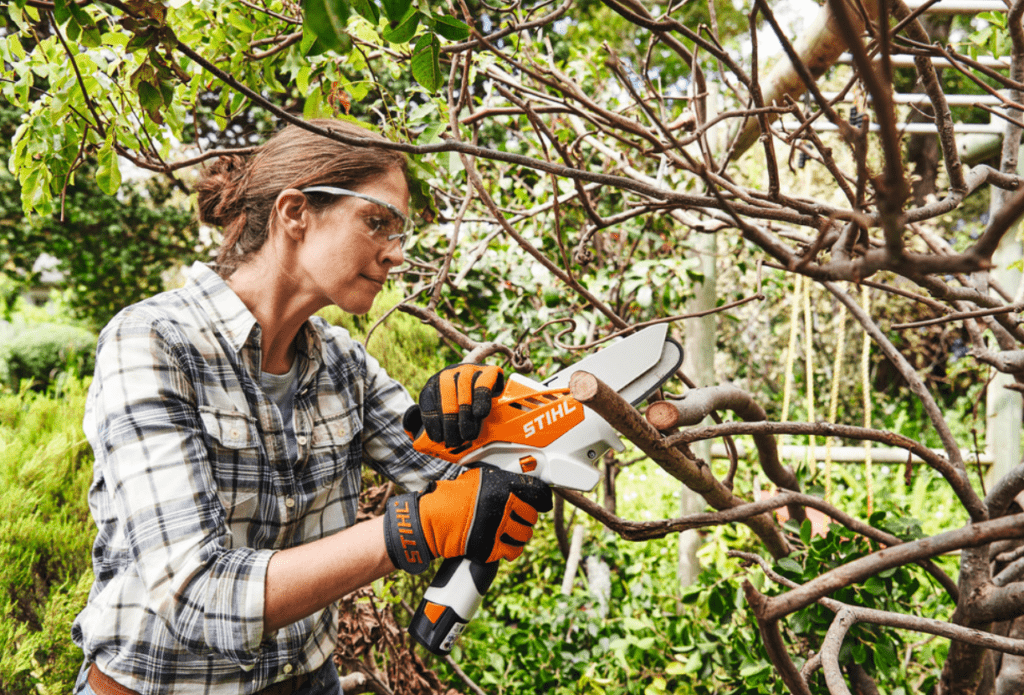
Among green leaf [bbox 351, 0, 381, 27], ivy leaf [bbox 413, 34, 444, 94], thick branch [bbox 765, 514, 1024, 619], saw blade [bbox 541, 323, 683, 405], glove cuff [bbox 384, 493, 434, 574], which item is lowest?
glove cuff [bbox 384, 493, 434, 574]

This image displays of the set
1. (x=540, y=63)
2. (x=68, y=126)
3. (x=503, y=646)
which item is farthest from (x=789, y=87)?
(x=503, y=646)

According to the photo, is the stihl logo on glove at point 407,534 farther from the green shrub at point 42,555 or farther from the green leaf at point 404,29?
the green shrub at point 42,555

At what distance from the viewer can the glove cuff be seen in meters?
1.14

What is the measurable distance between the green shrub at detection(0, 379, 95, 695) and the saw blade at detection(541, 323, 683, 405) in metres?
1.70

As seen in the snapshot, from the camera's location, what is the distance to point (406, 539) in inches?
45.2

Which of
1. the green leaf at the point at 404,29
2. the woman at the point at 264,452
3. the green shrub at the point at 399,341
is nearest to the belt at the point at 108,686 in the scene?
the woman at the point at 264,452

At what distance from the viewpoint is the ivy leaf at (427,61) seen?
2.68 feet

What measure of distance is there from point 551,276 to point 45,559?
2.07 meters

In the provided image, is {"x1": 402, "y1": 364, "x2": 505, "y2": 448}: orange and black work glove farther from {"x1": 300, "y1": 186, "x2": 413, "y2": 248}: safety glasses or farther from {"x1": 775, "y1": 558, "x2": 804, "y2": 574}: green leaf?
{"x1": 775, "y1": 558, "x2": 804, "y2": 574}: green leaf

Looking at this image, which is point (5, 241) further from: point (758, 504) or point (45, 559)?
point (758, 504)

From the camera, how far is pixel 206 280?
1448 millimetres

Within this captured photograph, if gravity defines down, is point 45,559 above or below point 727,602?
below

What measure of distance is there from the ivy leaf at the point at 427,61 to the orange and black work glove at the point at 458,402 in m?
0.55

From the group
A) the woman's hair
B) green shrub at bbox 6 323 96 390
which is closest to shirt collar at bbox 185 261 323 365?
the woman's hair
